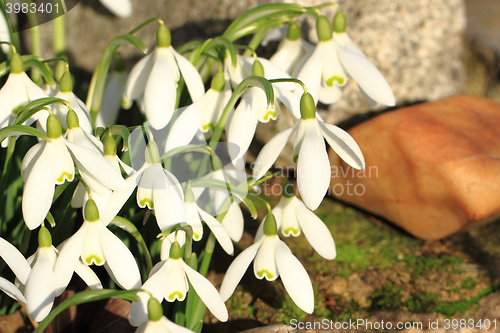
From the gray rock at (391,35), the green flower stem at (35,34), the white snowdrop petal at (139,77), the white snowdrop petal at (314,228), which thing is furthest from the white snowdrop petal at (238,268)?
the gray rock at (391,35)

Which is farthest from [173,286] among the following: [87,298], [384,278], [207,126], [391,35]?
[391,35]

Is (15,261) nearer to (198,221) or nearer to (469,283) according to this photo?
(198,221)

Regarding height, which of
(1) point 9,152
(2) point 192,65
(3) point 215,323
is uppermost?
(2) point 192,65

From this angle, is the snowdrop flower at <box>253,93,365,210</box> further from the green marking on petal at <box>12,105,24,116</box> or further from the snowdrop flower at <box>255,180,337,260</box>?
the green marking on petal at <box>12,105,24,116</box>

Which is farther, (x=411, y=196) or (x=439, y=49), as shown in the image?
(x=439, y=49)

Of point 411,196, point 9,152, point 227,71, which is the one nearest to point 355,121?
point 411,196

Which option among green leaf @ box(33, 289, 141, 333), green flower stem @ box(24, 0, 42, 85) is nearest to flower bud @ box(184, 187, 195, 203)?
green leaf @ box(33, 289, 141, 333)

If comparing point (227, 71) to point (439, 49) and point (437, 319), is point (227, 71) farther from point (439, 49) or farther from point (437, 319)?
point (439, 49)
